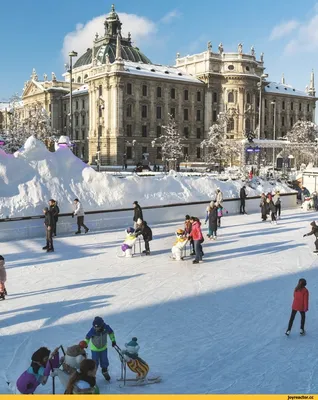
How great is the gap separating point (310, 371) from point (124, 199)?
14.2m

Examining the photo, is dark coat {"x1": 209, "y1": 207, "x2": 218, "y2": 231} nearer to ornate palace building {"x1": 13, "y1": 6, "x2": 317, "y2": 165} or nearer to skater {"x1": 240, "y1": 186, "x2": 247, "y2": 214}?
skater {"x1": 240, "y1": 186, "x2": 247, "y2": 214}

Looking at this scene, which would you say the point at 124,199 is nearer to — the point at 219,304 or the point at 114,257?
the point at 114,257

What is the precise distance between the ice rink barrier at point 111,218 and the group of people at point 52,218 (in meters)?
0.58

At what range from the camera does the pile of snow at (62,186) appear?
1770cm

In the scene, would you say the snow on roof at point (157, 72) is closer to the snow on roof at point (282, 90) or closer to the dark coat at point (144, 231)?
the snow on roof at point (282, 90)

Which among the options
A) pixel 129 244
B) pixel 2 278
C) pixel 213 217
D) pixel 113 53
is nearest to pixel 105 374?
pixel 2 278

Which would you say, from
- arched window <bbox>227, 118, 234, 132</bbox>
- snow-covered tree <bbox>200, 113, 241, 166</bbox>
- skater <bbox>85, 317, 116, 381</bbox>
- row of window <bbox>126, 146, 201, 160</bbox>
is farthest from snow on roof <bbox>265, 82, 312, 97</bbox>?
skater <bbox>85, 317, 116, 381</bbox>

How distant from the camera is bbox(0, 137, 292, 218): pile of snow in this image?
58.1 feet

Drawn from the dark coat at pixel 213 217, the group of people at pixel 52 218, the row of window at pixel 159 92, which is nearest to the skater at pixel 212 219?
the dark coat at pixel 213 217

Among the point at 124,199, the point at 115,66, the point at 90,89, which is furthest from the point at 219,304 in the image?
the point at 90,89

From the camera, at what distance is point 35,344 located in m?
7.58

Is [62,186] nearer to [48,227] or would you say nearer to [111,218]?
[111,218]

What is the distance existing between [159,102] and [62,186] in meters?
52.2

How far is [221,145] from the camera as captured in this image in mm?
60781
